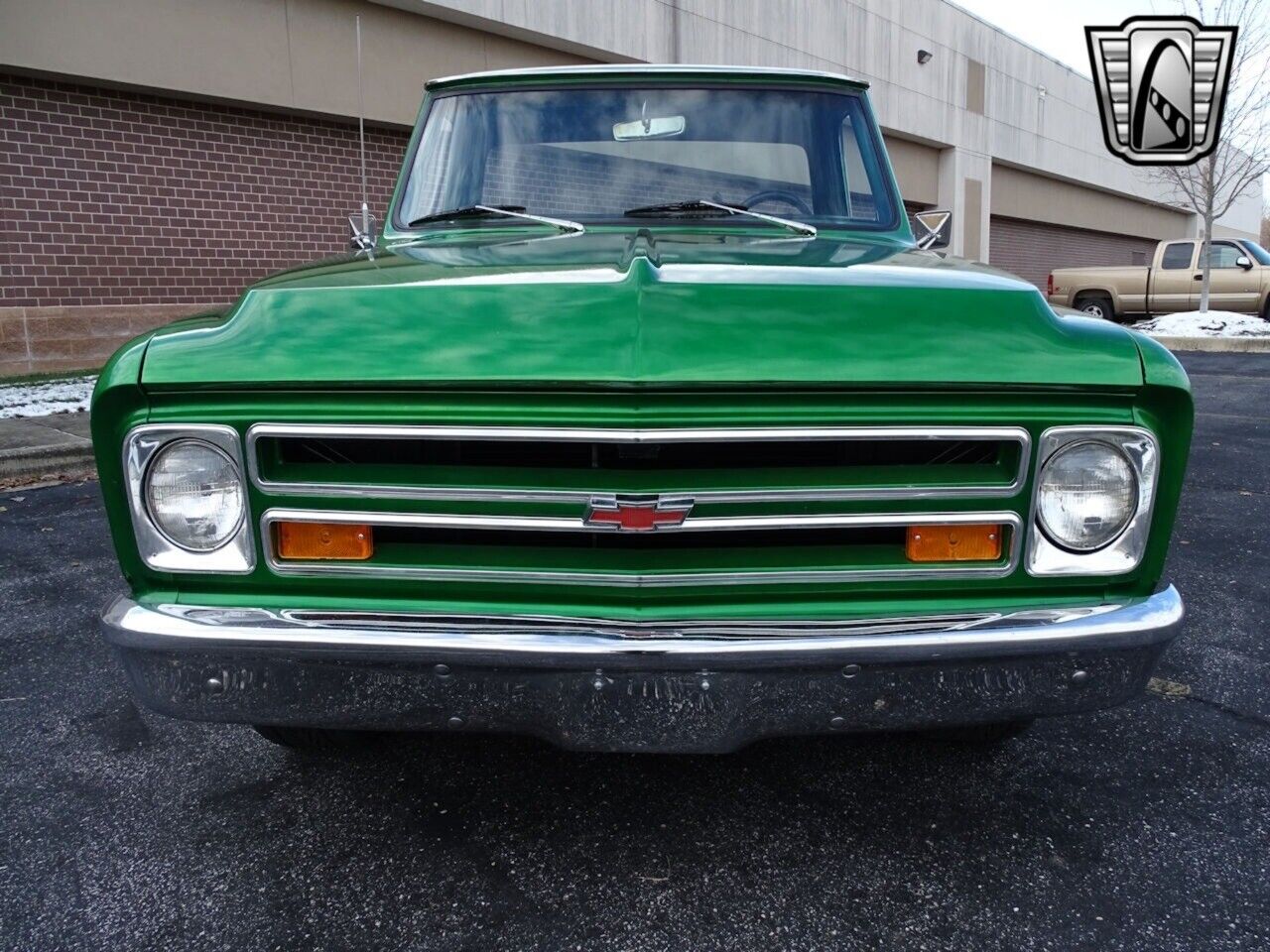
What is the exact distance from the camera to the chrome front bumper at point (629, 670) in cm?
162

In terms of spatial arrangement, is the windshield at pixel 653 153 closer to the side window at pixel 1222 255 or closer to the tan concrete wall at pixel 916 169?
the side window at pixel 1222 255

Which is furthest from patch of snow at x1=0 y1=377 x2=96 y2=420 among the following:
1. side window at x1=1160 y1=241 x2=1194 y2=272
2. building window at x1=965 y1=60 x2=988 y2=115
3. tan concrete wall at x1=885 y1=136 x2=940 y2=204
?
building window at x1=965 y1=60 x2=988 y2=115

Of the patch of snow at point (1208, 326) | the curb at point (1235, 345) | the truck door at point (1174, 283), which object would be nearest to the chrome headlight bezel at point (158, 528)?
the patch of snow at point (1208, 326)

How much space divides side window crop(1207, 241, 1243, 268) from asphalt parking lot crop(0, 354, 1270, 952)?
1695cm

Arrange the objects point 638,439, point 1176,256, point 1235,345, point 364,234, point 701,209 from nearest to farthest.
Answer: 1. point 638,439
2. point 701,209
3. point 364,234
4. point 1235,345
5. point 1176,256

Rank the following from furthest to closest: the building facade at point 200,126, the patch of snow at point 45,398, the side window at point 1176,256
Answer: the side window at point 1176,256 → the building facade at point 200,126 → the patch of snow at point 45,398


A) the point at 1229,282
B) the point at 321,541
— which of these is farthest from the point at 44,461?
the point at 1229,282

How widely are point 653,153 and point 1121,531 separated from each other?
5.85 ft

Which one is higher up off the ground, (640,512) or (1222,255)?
(1222,255)

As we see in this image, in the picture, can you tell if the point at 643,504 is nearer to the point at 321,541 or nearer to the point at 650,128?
the point at 321,541

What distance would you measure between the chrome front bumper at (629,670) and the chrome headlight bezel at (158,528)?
8 cm

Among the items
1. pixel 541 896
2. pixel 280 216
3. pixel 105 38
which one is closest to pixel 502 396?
pixel 541 896

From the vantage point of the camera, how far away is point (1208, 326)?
572 inches

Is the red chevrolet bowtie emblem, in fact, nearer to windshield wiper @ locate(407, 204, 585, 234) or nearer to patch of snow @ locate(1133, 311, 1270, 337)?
windshield wiper @ locate(407, 204, 585, 234)
